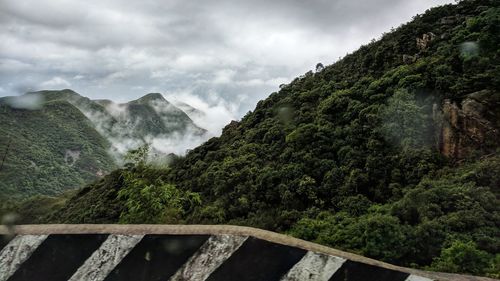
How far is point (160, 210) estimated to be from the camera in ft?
15.0

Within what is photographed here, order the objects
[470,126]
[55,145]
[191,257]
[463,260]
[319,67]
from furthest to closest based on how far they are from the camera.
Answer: [55,145] → [319,67] → [470,126] → [463,260] → [191,257]

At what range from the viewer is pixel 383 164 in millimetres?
24141

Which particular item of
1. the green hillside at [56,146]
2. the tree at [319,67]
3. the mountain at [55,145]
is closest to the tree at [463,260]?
the tree at [319,67]

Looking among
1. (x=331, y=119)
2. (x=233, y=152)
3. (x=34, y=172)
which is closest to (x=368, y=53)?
(x=331, y=119)

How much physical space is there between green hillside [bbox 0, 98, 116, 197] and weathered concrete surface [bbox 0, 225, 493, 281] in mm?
107339

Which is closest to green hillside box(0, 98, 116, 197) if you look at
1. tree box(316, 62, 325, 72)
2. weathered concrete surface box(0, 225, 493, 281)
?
tree box(316, 62, 325, 72)

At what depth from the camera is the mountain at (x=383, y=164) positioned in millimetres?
12672

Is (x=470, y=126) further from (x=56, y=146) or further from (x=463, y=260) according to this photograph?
(x=56, y=146)

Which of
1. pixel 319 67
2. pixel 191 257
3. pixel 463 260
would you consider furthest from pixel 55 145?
pixel 191 257

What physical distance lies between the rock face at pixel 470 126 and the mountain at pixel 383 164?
0.06 metres

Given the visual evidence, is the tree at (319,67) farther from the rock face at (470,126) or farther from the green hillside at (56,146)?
the green hillside at (56,146)

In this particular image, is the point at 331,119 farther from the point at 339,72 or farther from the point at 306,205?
the point at 339,72

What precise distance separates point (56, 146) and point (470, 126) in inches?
5676

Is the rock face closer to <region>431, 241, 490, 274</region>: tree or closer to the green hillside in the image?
<region>431, 241, 490, 274</region>: tree
